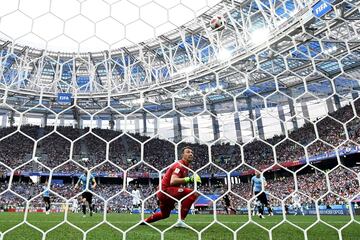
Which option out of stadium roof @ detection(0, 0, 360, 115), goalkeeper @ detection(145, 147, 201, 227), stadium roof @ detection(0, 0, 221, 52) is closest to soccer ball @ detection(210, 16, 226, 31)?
stadium roof @ detection(0, 0, 360, 115)

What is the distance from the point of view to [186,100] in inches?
405

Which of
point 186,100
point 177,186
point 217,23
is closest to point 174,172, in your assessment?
point 177,186

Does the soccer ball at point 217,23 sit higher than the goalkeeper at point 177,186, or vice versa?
the soccer ball at point 217,23

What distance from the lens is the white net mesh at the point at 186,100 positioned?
3.46 metres

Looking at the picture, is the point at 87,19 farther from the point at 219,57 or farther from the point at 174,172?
the point at 219,57

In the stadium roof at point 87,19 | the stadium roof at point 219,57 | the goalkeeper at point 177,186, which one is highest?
the stadium roof at point 219,57

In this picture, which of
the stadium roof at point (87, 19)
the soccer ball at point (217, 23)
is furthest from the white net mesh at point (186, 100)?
the soccer ball at point (217, 23)

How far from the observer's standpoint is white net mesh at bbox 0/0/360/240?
3.46 metres

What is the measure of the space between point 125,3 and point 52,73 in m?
19.1

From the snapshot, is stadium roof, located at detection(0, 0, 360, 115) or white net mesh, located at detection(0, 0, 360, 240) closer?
white net mesh, located at detection(0, 0, 360, 240)

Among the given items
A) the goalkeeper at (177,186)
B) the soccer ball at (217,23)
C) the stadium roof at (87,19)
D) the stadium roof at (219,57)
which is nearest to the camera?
the stadium roof at (87,19)

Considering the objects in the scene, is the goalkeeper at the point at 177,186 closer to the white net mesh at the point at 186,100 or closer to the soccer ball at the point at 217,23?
the white net mesh at the point at 186,100

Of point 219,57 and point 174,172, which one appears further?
point 219,57

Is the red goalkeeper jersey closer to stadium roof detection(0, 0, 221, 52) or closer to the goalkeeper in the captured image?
the goalkeeper
